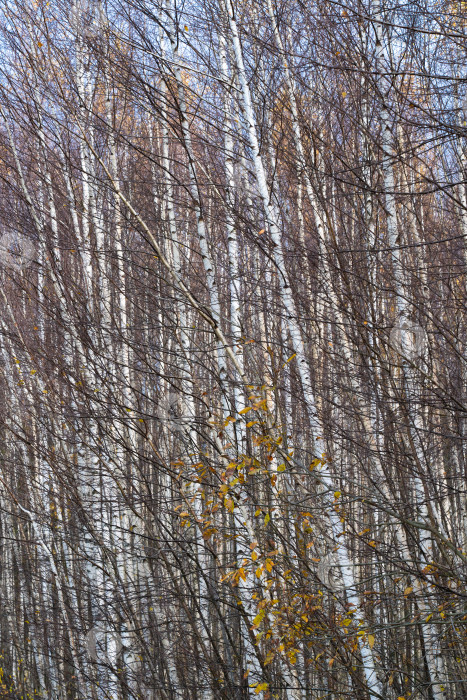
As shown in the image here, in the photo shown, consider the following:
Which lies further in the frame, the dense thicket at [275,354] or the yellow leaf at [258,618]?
the dense thicket at [275,354]

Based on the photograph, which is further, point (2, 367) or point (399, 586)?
point (2, 367)

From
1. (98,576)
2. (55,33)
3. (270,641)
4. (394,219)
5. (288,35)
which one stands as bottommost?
(270,641)

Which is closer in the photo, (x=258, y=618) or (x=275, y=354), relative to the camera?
(x=258, y=618)

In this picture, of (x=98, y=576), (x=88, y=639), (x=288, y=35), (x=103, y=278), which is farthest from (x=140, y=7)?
(x=88, y=639)

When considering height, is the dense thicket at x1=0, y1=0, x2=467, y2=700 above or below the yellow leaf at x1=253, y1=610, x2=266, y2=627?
above

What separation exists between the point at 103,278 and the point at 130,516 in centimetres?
352

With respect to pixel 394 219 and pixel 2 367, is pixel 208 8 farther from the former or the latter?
pixel 2 367

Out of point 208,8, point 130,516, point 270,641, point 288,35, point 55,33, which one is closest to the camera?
point 270,641

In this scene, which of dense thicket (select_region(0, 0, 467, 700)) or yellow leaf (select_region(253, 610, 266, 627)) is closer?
yellow leaf (select_region(253, 610, 266, 627))

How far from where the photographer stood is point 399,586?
8.21 m

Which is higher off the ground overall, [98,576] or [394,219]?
[394,219]

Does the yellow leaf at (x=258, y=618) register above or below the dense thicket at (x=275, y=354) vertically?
below

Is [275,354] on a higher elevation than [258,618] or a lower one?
higher

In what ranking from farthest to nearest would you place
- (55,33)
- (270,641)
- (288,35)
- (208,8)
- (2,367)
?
A: (2,367) → (55,33) → (288,35) → (208,8) → (270,641)
